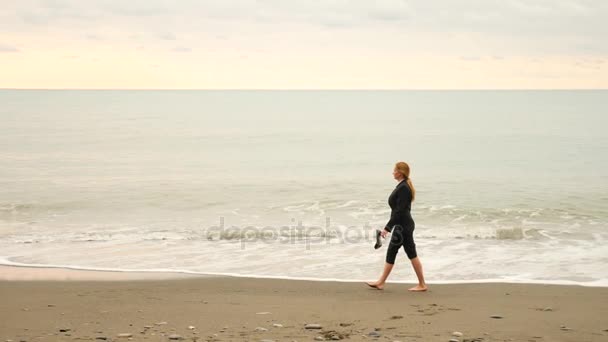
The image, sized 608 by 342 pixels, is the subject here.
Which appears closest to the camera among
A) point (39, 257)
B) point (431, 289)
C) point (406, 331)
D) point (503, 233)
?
point (406, 331)

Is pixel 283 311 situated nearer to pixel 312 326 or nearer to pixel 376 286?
pixel 312 326

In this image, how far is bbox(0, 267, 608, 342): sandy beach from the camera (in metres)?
6.80

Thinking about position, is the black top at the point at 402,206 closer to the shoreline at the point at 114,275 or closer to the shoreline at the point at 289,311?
the shoreline at the point at 289,311

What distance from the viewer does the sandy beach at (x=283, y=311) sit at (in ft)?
22.3

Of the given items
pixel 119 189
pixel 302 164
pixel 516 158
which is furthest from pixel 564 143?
pixel 119 189

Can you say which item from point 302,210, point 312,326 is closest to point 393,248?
point 312,326

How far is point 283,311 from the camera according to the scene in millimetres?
7855

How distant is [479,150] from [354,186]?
20.6 m

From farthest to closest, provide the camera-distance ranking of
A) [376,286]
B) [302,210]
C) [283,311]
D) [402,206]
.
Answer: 1. [302,210]
2. [376,286]
3. [402,206]
4. [283,311]

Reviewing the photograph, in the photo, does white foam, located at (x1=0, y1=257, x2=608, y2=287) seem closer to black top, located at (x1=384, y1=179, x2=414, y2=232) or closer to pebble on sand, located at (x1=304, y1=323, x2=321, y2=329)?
black top, located at (x1=384, y1=179, x2=414, y2=232)

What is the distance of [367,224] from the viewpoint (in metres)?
16.5

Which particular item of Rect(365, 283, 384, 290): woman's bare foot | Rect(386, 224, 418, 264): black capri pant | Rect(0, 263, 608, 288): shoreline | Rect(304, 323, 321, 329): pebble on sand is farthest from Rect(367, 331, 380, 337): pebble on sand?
Rect(0, 263, 608, 288): shoreline

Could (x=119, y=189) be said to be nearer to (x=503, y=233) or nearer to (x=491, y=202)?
(x=491, y=202)

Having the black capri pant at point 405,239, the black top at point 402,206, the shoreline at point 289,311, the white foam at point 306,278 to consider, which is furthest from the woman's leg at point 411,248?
the white foam at point 306,278
